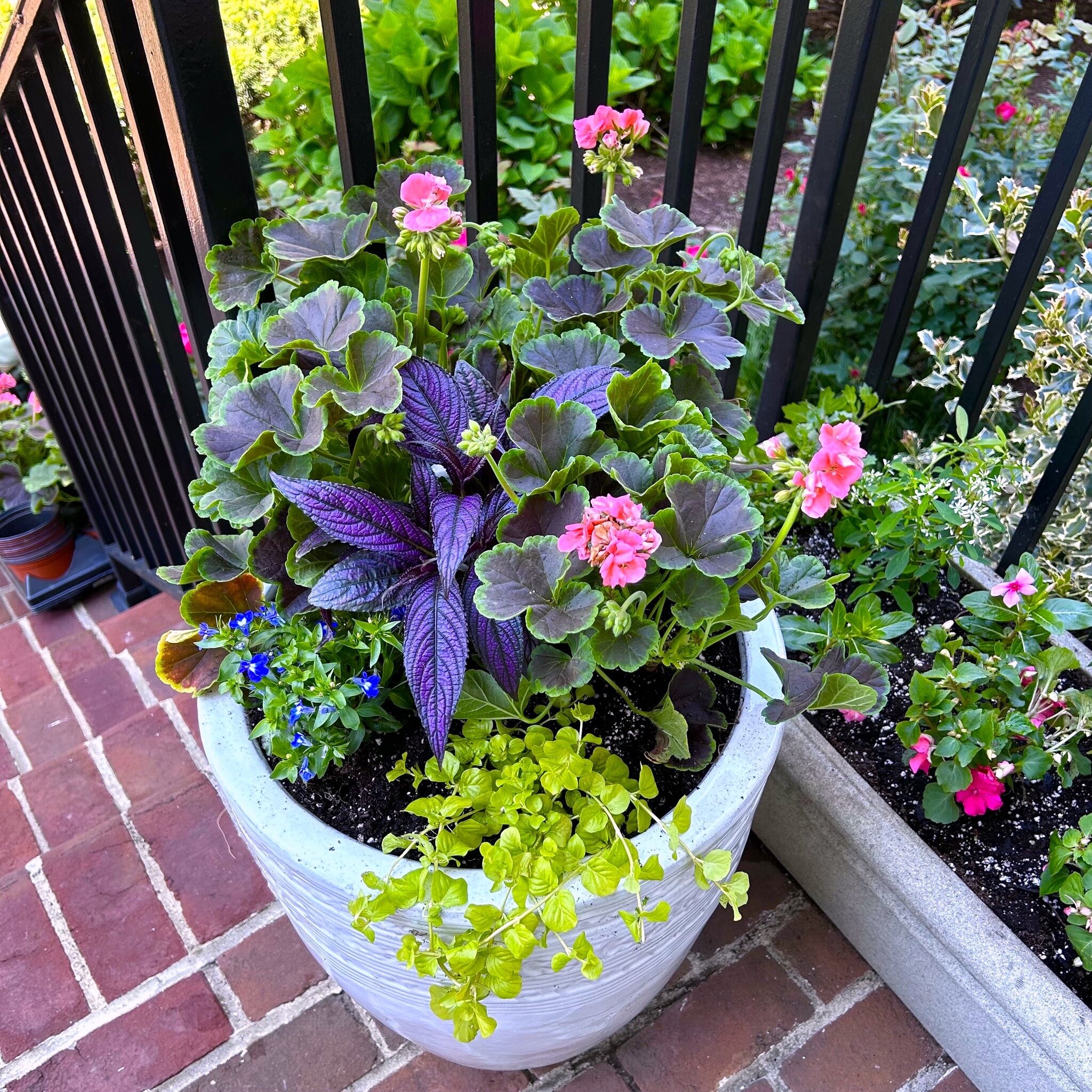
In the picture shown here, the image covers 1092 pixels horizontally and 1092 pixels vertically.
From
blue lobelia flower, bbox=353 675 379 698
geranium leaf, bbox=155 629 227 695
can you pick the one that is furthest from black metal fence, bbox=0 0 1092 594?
blue lobelia flower, bbox=353 675 379 698

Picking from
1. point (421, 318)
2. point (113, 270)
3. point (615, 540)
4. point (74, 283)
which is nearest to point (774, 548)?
point (615, 540)

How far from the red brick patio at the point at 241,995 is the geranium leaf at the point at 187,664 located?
0.59m

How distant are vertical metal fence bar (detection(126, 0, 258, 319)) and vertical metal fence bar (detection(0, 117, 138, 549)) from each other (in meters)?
0.63

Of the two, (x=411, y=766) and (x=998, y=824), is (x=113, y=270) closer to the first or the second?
(x=411, y=766)

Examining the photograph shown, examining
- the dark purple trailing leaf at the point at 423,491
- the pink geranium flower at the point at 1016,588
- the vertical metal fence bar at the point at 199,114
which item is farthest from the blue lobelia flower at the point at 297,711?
the pink geranium flower at the point at 1016,588

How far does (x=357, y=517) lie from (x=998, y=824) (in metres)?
1.01

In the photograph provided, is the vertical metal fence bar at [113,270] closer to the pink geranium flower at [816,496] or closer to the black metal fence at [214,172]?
the black metal fence at [214,172]

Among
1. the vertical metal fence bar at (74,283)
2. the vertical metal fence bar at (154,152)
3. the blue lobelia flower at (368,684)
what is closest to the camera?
the blue lobelia flower at (368,684)

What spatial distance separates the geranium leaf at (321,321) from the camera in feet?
3.05

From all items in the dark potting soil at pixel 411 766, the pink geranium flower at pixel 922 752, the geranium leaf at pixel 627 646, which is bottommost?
the pink geranium flower at pixel 922 752

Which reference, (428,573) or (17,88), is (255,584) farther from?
(17,88)

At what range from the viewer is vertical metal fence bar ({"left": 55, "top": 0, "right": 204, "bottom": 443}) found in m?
1.25

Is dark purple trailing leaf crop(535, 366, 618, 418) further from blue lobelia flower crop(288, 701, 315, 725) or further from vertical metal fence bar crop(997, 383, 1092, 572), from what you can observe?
vertical metal fence bar crop(997, 383, 1092, 572)

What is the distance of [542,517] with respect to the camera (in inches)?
35.6
